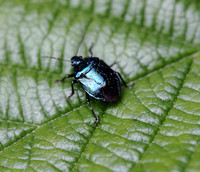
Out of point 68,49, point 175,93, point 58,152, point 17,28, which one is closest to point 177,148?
point 175,93

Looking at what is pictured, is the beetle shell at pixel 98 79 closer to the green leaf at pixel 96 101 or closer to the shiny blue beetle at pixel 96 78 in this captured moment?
the shiny blue beetle at pixel 96 78

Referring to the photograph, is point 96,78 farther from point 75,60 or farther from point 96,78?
point 75,60

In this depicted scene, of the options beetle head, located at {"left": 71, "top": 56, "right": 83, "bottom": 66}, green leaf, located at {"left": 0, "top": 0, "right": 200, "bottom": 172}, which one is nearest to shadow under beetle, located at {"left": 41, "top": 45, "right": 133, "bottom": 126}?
beetle head, located at {"left": 71, "top": 56, "right": 83, "bottom": 66}

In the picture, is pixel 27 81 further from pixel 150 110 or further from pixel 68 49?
pixel 150 110

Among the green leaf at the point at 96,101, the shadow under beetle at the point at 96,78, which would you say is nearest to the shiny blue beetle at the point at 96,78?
the shadow under beetle at the point at 96,78

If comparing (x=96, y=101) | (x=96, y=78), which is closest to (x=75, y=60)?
(x=96, y=78)

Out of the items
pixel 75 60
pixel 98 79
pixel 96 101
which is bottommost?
pixel 96 101
